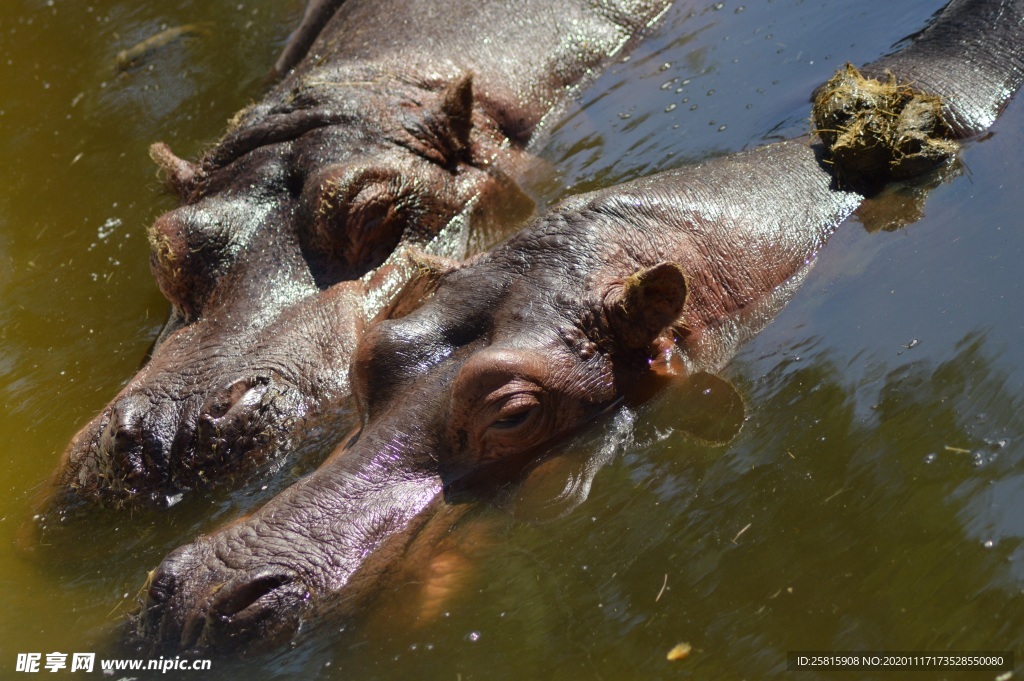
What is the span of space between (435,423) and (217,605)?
1.06m

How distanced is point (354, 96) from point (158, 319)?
6.05 ft

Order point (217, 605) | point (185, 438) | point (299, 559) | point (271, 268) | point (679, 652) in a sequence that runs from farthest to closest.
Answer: point (271, 268) < point (185, 438) < point (299, 559) < point (217, 605) < point (679, 652)

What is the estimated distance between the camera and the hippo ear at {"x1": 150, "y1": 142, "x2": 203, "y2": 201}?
7.02 meters

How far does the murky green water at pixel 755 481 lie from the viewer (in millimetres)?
3824

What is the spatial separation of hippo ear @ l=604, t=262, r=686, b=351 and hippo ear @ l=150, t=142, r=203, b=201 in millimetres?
3266

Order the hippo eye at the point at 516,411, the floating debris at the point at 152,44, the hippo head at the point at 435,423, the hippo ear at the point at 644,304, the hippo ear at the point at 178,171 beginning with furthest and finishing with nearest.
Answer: the floating debris at the point at 152,44 → the hippo ear at the point at 178,171 → the hippo ear at the point at 644,304 → the hippo eye at the point at 516,411 → the hippo head at the point at 435,423

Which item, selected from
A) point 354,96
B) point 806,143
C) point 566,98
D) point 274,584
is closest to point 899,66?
point 806,143

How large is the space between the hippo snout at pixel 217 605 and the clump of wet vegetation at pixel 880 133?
10.9ft

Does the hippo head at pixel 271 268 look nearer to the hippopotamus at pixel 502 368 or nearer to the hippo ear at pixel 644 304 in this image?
the hippopotamus at pixel 502 368

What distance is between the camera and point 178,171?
23.3 feet

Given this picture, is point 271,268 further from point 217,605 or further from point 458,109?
point 217,605

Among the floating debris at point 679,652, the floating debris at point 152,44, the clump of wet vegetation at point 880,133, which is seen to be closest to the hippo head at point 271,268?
the clump of wet vegetation at point 880,133


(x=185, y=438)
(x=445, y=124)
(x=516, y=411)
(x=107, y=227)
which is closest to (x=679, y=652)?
Result: (x=516, y=411)

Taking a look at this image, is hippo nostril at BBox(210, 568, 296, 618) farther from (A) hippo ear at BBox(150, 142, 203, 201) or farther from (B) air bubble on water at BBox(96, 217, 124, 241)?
(B) air bubble on water at BBox(96, 217, 124, 241)
